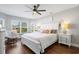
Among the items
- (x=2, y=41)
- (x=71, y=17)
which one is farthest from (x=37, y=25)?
(x=71, y=17)

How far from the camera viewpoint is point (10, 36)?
161cm

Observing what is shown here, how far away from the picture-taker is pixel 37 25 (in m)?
1.77

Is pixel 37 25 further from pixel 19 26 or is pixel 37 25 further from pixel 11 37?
pixel 11 37

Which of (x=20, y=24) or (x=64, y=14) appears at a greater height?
(x=64, y=14)

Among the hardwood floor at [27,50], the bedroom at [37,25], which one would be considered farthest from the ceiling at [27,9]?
the hardwood floor at [27,50]

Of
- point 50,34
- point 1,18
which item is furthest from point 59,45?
point 1,18

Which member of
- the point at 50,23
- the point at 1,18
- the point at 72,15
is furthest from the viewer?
the point at 72,15

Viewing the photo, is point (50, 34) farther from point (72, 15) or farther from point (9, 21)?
point (9, 21)

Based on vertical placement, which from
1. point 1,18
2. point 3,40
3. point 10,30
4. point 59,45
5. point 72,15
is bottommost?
point 59,45

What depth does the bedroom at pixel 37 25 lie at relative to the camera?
4.92 feet

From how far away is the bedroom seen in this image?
150 centimetres

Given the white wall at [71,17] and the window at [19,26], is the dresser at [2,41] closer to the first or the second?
the window at [19,26]
